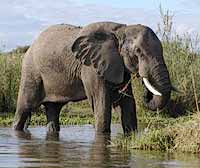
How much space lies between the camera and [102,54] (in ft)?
65.4

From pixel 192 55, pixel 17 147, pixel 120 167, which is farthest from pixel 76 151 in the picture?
pixel 192 55

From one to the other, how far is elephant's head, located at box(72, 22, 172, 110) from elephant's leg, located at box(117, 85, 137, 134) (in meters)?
0.68

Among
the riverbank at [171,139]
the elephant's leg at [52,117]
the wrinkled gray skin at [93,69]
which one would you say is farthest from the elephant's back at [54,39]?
the riverbank at [171,139]

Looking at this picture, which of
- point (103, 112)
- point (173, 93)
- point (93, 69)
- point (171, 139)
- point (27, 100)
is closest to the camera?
point (171, 139)

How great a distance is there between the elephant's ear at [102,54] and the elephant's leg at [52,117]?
2.22 m

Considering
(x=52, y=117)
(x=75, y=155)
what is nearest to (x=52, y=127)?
(x=52, y=117)

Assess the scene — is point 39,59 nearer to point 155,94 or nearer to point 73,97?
point 73,97

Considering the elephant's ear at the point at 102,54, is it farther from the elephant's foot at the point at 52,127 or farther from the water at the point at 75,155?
the elephant's foot at the point at 52,127

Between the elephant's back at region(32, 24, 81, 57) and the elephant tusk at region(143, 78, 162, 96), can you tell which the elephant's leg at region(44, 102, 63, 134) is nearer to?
the elephant's back at region(32, 24, 81, 57)

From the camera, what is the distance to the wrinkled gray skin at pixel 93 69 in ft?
61.6

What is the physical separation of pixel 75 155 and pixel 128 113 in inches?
225

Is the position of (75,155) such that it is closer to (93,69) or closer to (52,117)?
(93,69)

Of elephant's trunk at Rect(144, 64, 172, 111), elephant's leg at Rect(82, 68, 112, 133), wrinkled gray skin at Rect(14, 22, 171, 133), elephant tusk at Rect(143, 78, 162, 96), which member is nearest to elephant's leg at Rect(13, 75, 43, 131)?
wrinkled gray skin at Rect(14, 22, 171, 133)

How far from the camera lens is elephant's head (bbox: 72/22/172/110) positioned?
18531 mm
